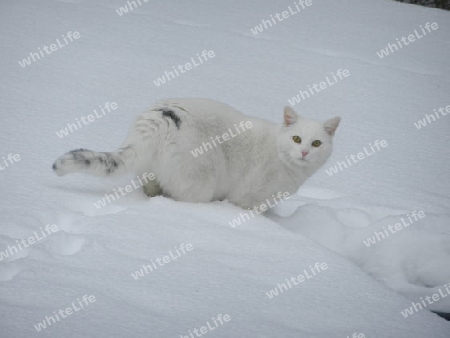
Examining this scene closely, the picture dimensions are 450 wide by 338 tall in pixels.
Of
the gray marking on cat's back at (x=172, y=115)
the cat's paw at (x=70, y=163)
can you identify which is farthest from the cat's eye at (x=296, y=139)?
the cat's paw at (x=70, y=163)

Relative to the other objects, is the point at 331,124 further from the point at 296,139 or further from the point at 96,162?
the point at 96,162

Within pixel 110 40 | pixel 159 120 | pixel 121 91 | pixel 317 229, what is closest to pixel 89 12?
pixel 110 40

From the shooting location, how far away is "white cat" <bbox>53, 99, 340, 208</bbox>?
2.99m

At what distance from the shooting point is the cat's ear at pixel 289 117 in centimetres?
348

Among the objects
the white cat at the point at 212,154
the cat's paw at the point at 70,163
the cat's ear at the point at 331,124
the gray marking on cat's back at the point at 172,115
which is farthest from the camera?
the cat's ear at the point at 331,124

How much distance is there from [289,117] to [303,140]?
0.23m

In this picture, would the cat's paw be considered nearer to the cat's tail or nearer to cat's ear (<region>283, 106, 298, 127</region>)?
the cat's tail

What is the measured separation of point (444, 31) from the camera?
26.3 ft

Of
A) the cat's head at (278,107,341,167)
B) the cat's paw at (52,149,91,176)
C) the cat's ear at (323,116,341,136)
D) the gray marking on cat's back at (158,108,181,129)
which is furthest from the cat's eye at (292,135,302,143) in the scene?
the cat's paw at (52,149,91,176)

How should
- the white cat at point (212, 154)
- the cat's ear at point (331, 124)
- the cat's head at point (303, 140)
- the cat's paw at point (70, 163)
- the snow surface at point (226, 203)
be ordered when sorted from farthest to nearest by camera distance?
the cat's ear at point (331, 124), the cat's head at point (303, 140), the white cat at point (212, 154), the cat's paw at point (70, 163), the snow surface at point (226, 203)

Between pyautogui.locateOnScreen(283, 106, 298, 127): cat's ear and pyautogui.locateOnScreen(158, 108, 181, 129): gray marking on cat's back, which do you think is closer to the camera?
pyautogui.locateOnScreen(158, 108, 181, 129): gray marking on cat's back

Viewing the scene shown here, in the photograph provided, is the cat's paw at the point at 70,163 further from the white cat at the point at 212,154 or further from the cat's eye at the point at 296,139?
the cat's eye at the point at 296,139

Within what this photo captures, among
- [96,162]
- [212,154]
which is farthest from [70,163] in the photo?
[212,154]

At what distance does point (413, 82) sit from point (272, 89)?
84.1 inches
